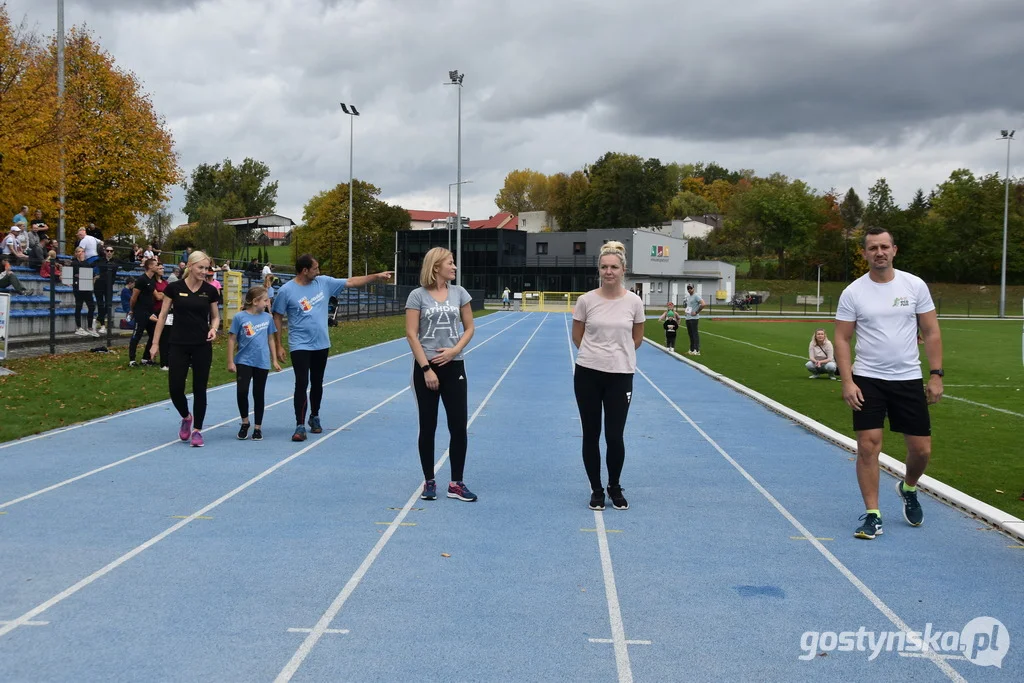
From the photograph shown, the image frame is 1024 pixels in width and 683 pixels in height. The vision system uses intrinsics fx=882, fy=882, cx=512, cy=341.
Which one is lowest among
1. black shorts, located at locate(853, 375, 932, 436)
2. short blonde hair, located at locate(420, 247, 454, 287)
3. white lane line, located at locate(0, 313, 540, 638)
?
white lane line, located at locate(0, 313, 540, 638)

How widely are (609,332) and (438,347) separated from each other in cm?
122

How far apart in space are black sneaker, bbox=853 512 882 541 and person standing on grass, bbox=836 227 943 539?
0.41 meters

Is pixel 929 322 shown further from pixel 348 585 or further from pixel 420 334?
pixel 348 585

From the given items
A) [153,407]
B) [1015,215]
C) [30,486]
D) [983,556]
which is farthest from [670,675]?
[1015,215]

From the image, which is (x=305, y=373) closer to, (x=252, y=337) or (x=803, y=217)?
(x=252, y=337)

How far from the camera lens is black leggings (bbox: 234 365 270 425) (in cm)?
887

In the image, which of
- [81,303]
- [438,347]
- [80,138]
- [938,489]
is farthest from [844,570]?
[80,138]

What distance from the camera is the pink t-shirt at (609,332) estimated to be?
6.11m

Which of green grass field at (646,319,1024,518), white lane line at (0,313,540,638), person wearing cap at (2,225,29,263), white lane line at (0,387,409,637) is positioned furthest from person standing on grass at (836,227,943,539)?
person wearing cap at (2,225,29,263)

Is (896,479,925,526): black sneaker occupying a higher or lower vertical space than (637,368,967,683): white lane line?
higher

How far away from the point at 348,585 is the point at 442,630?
79cm

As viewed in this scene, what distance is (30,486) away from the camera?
6660mm

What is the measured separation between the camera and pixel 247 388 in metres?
9.02

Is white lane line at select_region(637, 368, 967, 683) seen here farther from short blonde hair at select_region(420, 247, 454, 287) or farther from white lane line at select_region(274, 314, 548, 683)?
short blonde hair at select_region(420, 247, 454, 287)
